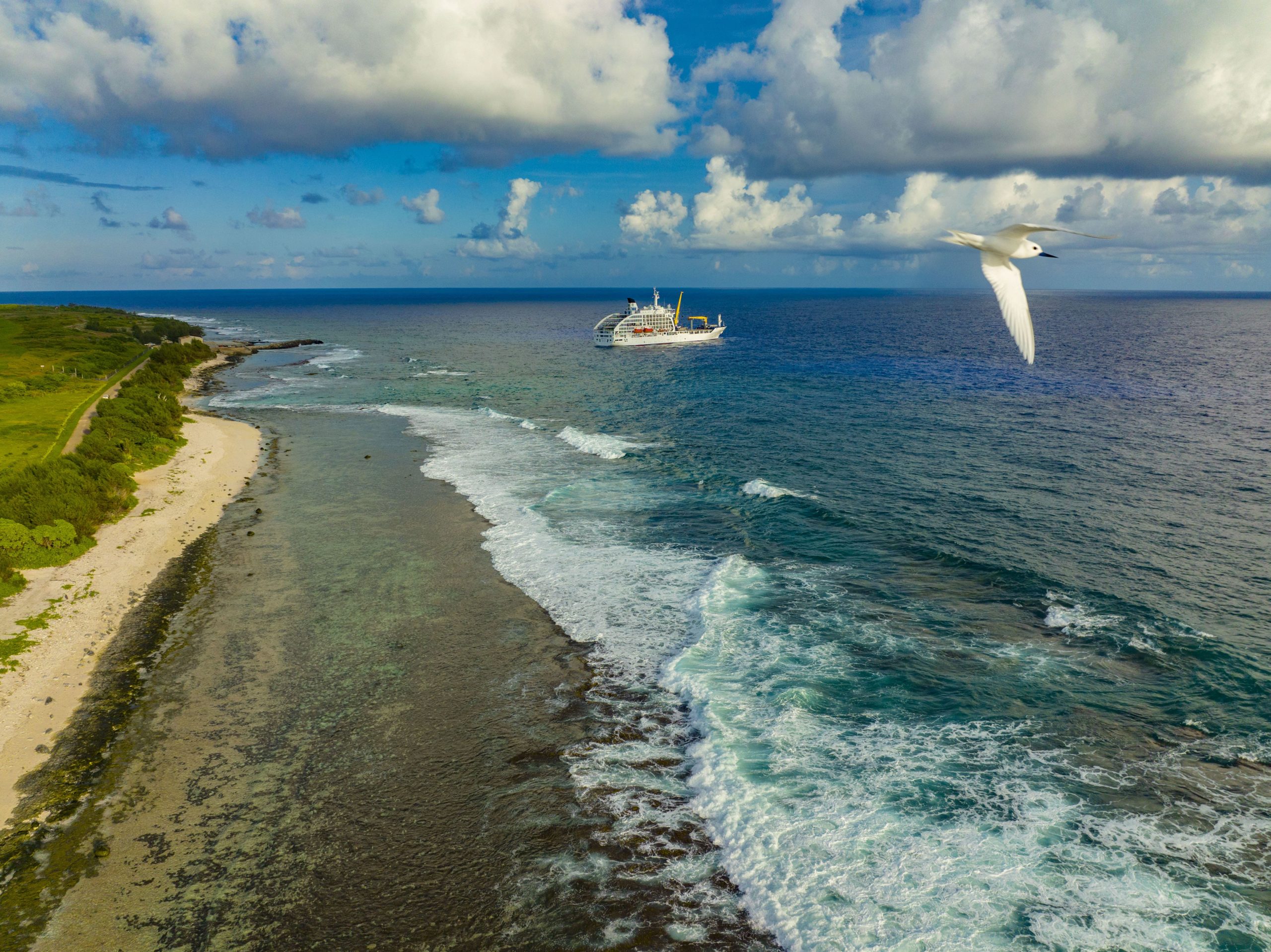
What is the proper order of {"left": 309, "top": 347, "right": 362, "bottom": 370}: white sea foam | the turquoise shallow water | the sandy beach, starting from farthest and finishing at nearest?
{"left": 309, "top": 347, "right": 362, "bottom": 370}: white sea foam, the sandy beach, the turquoise shallow water

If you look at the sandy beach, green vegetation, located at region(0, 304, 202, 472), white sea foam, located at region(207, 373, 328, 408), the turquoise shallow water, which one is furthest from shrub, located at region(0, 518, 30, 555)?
white sea foam, located at region(207, 373, 328, 408)

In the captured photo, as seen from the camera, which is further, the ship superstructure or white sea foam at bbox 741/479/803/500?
the ship superstructure

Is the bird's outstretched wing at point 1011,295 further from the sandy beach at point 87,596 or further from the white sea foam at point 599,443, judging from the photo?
the white sea foam at point 599,443

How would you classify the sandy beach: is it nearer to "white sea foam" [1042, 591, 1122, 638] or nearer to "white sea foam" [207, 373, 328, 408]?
"white sea foam" [207, 373, 328, 408]

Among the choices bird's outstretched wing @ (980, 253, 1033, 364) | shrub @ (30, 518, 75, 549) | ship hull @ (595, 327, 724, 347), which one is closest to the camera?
bird's outstretched wing @ (980, 253, 1033, 364)

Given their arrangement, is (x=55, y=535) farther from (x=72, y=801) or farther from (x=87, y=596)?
(x=72, y=801)

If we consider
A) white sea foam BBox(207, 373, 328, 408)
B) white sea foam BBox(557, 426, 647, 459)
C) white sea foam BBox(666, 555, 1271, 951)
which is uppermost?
white sea foam BBox(207, 373, 328, 408)

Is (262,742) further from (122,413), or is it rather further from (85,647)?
(122,413)
